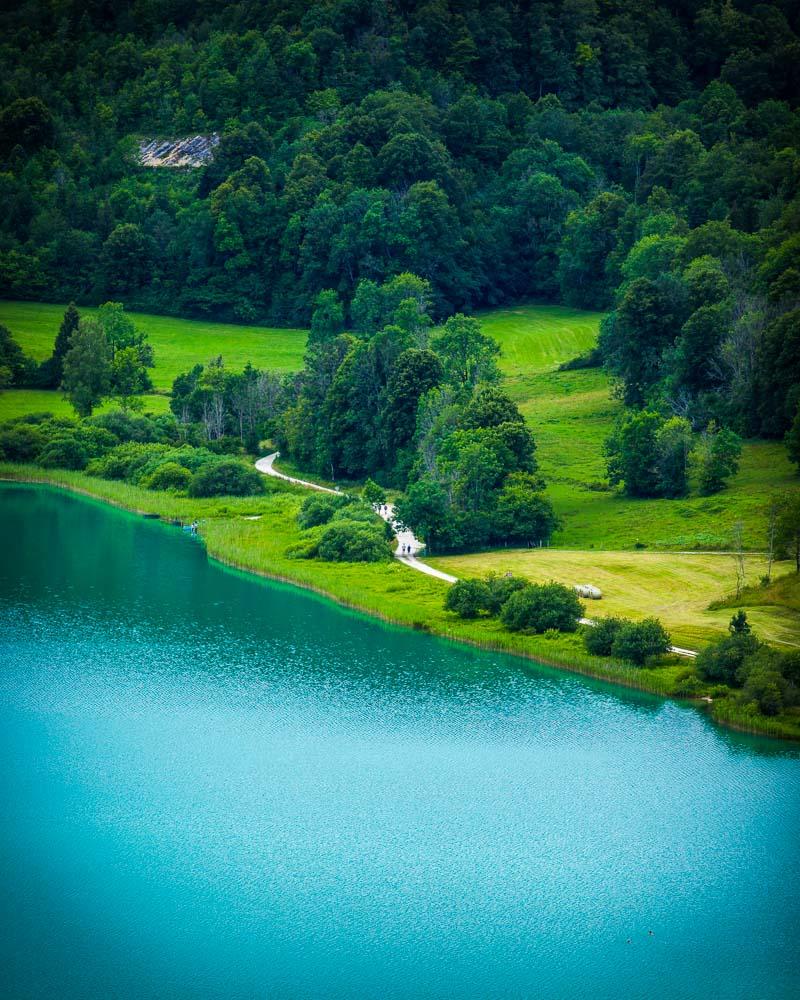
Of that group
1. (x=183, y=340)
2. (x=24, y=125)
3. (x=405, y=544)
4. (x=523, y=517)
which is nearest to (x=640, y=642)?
(x=523, y=517)

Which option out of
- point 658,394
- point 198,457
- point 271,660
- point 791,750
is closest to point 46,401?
point 198,457

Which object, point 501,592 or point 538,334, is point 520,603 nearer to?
point 501,592

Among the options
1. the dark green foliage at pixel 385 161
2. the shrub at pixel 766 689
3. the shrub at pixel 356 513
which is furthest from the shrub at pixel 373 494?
the dark green foliage at pixel 385 161

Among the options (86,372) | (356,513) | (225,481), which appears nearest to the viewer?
(356,513)

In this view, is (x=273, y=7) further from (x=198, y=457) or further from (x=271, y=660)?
(x=271, y=660)

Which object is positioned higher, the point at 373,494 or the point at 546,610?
the point at 373,494

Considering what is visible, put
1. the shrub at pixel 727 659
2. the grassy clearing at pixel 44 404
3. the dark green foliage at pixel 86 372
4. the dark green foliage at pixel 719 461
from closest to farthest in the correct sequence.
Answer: the shrub at pixel 727 659, the dark green foliage at pixel 719 461, the dark green foliage at pixel 86 372, the grassy clearing at pixel 44 404

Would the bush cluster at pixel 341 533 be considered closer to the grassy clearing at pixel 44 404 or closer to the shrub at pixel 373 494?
the shrub at pixel 373 494

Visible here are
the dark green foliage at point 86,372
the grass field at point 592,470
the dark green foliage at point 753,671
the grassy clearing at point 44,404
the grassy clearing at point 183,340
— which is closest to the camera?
the dark green foliage at point 753,671

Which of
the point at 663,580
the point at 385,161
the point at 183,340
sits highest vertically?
the point at 385,161
